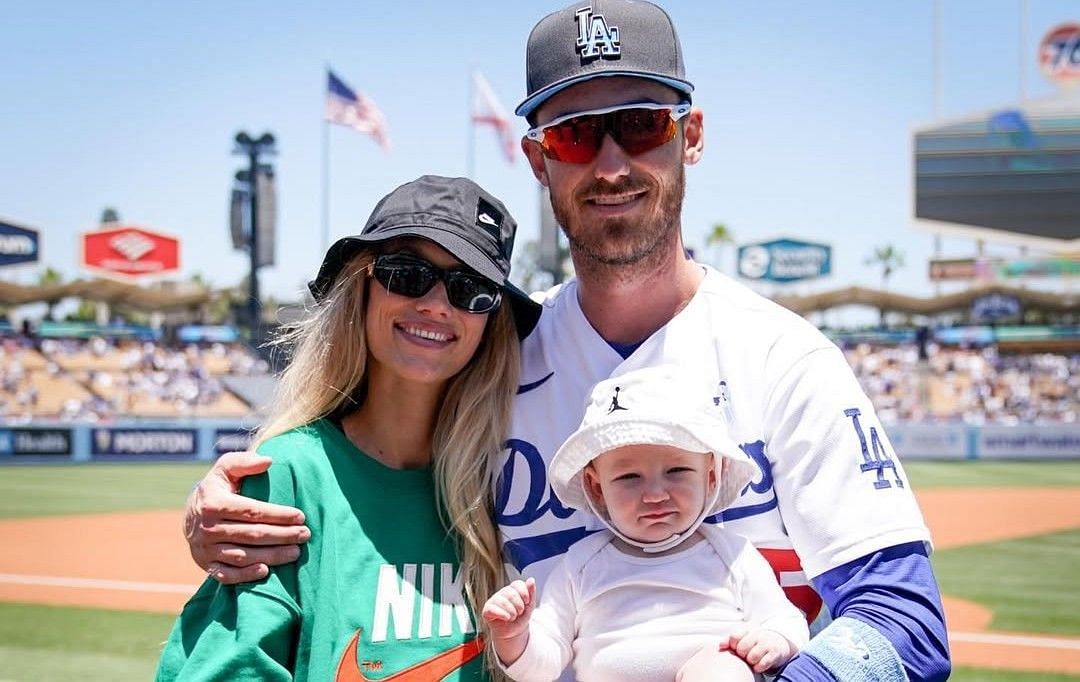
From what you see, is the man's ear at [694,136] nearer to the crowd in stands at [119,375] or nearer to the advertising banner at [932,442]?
the advertising banner at [932,442]

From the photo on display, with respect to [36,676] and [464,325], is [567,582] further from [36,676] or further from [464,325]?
[36,676]

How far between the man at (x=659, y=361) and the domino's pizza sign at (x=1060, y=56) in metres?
48.2

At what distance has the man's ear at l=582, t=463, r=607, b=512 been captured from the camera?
7.22ft

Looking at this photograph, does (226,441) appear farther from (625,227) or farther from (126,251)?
(126,251)

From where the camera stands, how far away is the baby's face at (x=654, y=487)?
208 cm

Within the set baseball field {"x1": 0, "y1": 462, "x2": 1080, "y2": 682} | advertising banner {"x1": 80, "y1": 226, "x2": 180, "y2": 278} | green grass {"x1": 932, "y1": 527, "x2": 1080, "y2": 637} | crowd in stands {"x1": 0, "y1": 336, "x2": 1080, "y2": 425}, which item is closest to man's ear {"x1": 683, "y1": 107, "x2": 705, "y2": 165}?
baseball field {"x1": 0, "y1": 462, "x2": 1080, "y2": 682}

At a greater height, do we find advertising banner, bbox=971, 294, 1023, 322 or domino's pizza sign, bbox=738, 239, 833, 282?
domino's pizza sign, bbox=738, 239, 833, 282

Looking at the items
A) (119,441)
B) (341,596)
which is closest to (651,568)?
(341,596)

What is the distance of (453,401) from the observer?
2.49m

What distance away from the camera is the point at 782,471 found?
2.12 metres

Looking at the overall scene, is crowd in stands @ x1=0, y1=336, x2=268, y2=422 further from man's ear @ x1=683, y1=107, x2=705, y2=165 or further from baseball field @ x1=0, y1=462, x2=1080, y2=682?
man's ear @ x1=683, y1=107, x2=705, y2=165

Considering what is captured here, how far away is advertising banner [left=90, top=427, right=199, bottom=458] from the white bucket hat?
21.2 m

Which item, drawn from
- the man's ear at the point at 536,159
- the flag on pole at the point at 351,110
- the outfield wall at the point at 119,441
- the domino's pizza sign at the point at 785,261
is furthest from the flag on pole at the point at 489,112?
the man's ear at the point at 536,159

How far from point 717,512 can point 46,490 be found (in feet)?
56.6
